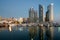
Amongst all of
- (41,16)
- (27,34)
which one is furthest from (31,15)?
(27,34)

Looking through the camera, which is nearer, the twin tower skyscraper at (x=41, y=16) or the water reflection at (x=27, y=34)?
the twin tower skyscraper at (x=41, y=16)

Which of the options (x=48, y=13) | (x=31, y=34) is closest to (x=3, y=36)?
(x=31, y=34)

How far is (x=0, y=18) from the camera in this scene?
2.51 metres

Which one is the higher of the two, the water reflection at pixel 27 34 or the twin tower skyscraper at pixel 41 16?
the twin tower skyscraper at pixel 41 16

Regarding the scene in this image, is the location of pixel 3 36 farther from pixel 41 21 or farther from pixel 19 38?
pixel 41 21

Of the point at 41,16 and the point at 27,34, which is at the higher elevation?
the point at 41,16

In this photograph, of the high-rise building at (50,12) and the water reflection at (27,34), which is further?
the water reflection at (27,34)

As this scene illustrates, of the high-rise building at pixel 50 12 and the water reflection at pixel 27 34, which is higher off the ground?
the high-rise building at pixel 50 12

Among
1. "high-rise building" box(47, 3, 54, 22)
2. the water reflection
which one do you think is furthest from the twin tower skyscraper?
the water reflection

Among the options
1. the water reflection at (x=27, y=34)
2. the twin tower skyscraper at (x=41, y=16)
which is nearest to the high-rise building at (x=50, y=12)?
the twin tower skyscraper at (x=41, y=16)

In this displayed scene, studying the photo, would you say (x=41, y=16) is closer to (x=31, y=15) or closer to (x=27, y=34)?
(x=31, y=15)

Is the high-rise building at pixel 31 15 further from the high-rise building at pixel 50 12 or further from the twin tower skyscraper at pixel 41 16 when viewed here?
the high-rise building at pixel 50 12

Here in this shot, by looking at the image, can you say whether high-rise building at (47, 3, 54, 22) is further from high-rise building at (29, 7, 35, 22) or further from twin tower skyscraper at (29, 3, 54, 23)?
high-rise building at (29, 7, 35, 22)

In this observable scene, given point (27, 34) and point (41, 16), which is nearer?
point (41, 16)
